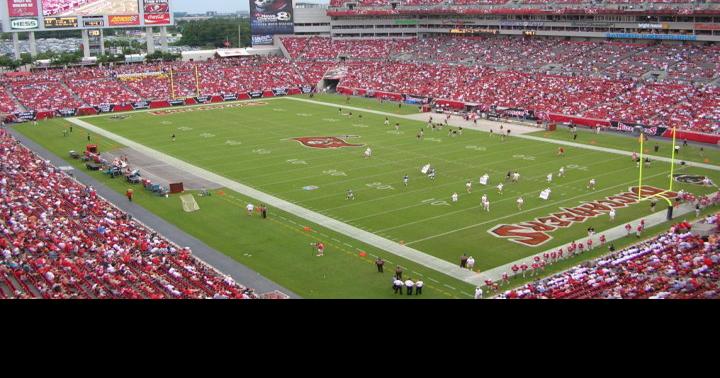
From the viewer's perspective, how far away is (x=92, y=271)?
20.5 metres

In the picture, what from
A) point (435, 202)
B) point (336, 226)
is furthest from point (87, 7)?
point (336, 226)

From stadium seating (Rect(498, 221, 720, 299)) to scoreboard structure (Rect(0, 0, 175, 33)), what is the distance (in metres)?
63.4

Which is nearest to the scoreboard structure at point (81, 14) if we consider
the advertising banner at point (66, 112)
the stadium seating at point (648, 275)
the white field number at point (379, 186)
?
the advertising banner at point (66, 112)

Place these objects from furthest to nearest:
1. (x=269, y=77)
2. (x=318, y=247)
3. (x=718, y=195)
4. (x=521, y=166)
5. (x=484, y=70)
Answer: (x=269, y=77) → (x=484, y=70) → (x=521, y=166) → (x=718, y=195) → (x=318, y=247)

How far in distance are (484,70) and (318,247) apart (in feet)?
160

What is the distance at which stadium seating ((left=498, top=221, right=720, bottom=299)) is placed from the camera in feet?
57.2

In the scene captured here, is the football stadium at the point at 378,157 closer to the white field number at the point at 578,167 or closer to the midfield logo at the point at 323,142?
the midfield logo at the point at 323,142

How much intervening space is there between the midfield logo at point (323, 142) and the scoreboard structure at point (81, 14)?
117ft

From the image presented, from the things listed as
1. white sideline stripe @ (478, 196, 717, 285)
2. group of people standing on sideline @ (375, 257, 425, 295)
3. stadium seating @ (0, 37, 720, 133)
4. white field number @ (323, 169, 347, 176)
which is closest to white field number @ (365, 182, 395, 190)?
white field number @ (323, 169, 347, 176)

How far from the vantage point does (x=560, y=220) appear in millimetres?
29125

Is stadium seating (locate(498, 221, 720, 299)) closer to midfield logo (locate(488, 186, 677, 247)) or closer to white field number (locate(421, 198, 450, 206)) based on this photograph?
midfield logo (locate(488, 186, 677, 247))

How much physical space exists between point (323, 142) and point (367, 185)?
12.5 metres
